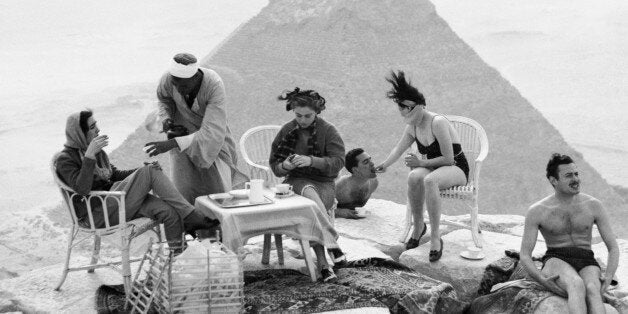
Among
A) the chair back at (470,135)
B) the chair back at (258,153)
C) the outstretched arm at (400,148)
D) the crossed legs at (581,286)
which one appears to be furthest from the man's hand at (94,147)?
the chair back at (470,135)

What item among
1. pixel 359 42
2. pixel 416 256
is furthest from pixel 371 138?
pixel 416 256

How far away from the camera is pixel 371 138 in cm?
2392

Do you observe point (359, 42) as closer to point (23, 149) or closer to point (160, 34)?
point (23, 149)

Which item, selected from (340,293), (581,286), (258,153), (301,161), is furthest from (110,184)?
(581,286)

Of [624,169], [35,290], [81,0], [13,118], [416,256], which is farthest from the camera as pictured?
[81,0]

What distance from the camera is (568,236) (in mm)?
4730

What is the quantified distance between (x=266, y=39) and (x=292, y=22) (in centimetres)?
101

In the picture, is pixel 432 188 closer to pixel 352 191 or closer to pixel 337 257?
pixel 337 257

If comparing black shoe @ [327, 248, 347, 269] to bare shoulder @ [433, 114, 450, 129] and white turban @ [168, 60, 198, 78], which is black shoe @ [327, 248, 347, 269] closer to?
bare shoulder @ [433, 114, 450, 129]

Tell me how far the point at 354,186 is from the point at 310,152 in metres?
2.09

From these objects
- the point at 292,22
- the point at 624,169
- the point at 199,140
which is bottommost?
the point at 624,169

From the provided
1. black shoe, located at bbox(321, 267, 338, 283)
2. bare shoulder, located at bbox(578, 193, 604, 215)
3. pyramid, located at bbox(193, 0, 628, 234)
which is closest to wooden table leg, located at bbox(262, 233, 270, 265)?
black shoe, located at bbox(321, 267, 338, 283)

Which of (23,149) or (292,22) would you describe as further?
(23,149)

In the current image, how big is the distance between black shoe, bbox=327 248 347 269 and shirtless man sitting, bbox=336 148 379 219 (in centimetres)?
211
